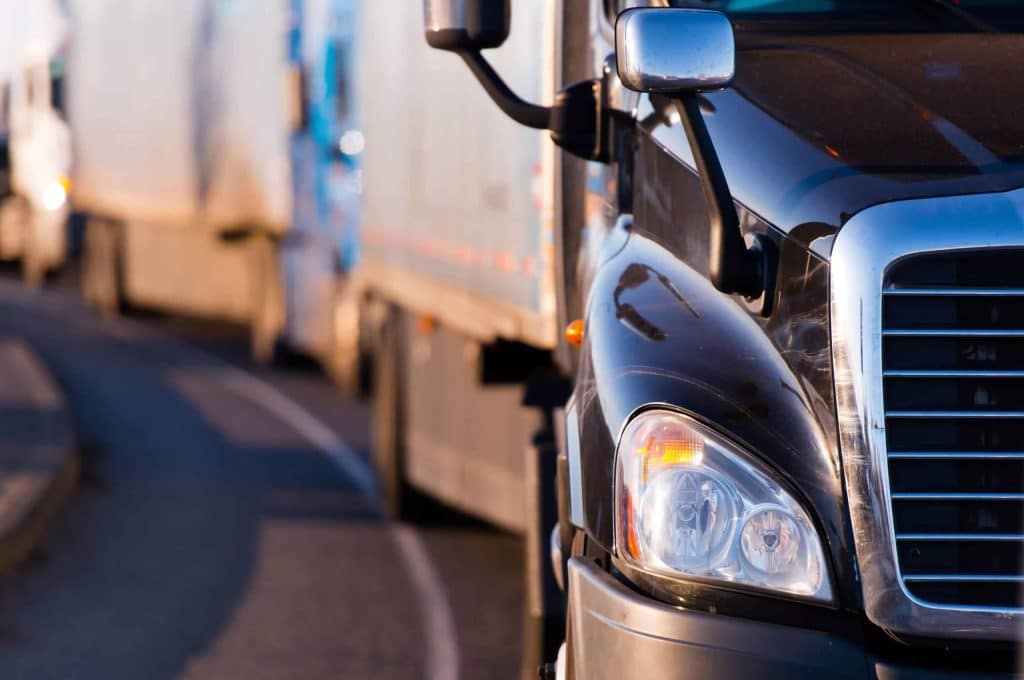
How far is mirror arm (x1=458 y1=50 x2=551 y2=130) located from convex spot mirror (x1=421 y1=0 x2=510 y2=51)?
0.04 meters

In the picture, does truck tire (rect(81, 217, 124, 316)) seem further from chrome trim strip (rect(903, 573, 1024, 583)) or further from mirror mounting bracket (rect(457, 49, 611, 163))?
chrome trim strip (rect(903, 573, 1024, 583))

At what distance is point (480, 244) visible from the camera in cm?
909

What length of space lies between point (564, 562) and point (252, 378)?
14486 mm

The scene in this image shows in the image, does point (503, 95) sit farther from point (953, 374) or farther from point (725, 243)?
point (953, 374)

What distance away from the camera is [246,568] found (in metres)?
10.2

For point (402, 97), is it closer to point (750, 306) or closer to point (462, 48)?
point (462, 48)

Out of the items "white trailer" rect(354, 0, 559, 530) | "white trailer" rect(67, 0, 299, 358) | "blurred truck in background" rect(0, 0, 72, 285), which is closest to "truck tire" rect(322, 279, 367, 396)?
"white trailer" rect(67, 0, 299, 358)

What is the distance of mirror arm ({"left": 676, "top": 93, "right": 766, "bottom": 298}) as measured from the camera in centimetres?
422

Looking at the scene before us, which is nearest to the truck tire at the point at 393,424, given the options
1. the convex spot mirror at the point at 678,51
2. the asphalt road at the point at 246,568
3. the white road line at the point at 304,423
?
the asphalt road at the point at 246,568

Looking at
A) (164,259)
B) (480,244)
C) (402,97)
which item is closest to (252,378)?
(164,259)

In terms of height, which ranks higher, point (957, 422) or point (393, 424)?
point (957, 422)

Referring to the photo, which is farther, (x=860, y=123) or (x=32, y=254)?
(x=32, y=254)

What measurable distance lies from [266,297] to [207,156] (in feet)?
8.08

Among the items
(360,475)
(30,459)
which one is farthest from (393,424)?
(30,459)
